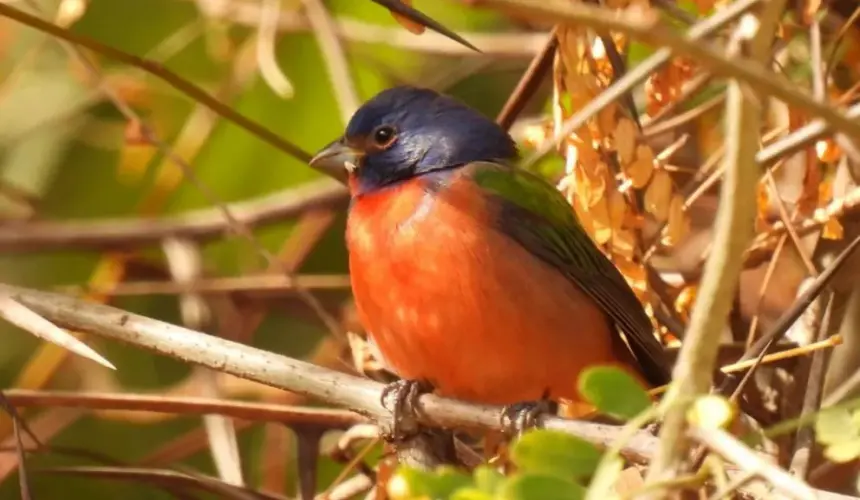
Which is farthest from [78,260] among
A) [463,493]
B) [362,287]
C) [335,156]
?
[463,493]

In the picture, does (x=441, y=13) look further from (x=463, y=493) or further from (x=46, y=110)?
(x=463, y=493)

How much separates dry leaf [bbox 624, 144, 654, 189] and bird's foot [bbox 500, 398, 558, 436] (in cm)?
45

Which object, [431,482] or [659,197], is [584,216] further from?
[431,482]

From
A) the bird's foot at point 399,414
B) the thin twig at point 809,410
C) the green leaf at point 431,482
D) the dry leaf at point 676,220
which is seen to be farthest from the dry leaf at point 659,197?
the green leaf at point 431,482

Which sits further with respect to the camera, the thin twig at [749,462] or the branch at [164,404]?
the branch at [164,404]

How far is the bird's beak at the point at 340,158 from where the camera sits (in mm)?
→ 3229

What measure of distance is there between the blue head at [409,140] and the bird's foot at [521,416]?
677mm

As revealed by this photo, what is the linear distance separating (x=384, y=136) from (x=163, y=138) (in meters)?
1.55

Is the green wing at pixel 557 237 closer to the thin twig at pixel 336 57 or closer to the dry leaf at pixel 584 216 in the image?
the dry leaf at pixel 584 216

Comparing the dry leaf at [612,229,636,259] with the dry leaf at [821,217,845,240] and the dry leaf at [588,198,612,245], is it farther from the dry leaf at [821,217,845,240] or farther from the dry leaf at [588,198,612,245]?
the dry leaf at [821,217,845,240]

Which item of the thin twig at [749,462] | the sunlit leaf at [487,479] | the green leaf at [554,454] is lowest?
the thin twig at [749,462]

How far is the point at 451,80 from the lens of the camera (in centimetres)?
447

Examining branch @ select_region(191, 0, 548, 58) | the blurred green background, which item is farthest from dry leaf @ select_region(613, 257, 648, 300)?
the blurred green background

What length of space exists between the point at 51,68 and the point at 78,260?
0.66m
